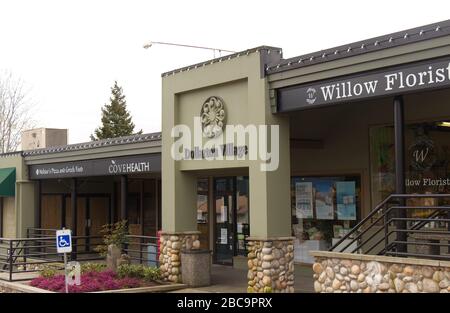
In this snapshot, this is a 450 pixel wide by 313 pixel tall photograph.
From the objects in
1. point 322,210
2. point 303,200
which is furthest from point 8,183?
point 322,210

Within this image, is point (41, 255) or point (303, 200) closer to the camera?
point (303, 200)

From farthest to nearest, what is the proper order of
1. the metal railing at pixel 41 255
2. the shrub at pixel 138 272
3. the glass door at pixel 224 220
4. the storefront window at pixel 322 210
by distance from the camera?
the glass door at pixel 224 220 < the metal railing at pixel 41 255 < the shrub at pixel 138 272 < the storefront window at pixel 322 210

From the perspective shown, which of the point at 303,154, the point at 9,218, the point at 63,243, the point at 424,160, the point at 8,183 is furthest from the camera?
the point at 9,218

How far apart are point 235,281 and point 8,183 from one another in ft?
43.7

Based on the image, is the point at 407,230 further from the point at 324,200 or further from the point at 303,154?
the point at 303,154

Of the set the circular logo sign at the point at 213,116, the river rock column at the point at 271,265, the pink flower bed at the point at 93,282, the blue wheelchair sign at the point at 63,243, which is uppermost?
the circular logo sign at the point at 213,116

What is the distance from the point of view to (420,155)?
13836 mm

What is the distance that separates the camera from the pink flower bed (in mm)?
14344

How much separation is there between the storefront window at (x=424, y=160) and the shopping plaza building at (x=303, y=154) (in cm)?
2

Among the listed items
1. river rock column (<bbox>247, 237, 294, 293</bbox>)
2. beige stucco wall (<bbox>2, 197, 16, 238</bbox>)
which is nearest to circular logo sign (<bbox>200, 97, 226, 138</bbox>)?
river rock column (<bbox>247, 237, 294, 293</bbox>)

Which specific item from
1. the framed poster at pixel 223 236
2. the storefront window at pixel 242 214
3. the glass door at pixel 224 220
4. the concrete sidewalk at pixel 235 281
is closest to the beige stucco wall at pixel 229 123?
the concrete sidewalk at pixel 235 281

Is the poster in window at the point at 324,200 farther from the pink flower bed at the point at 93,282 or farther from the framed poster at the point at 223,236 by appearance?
the pink flower bed at the point at 93,282

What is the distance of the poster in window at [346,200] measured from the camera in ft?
50.9
